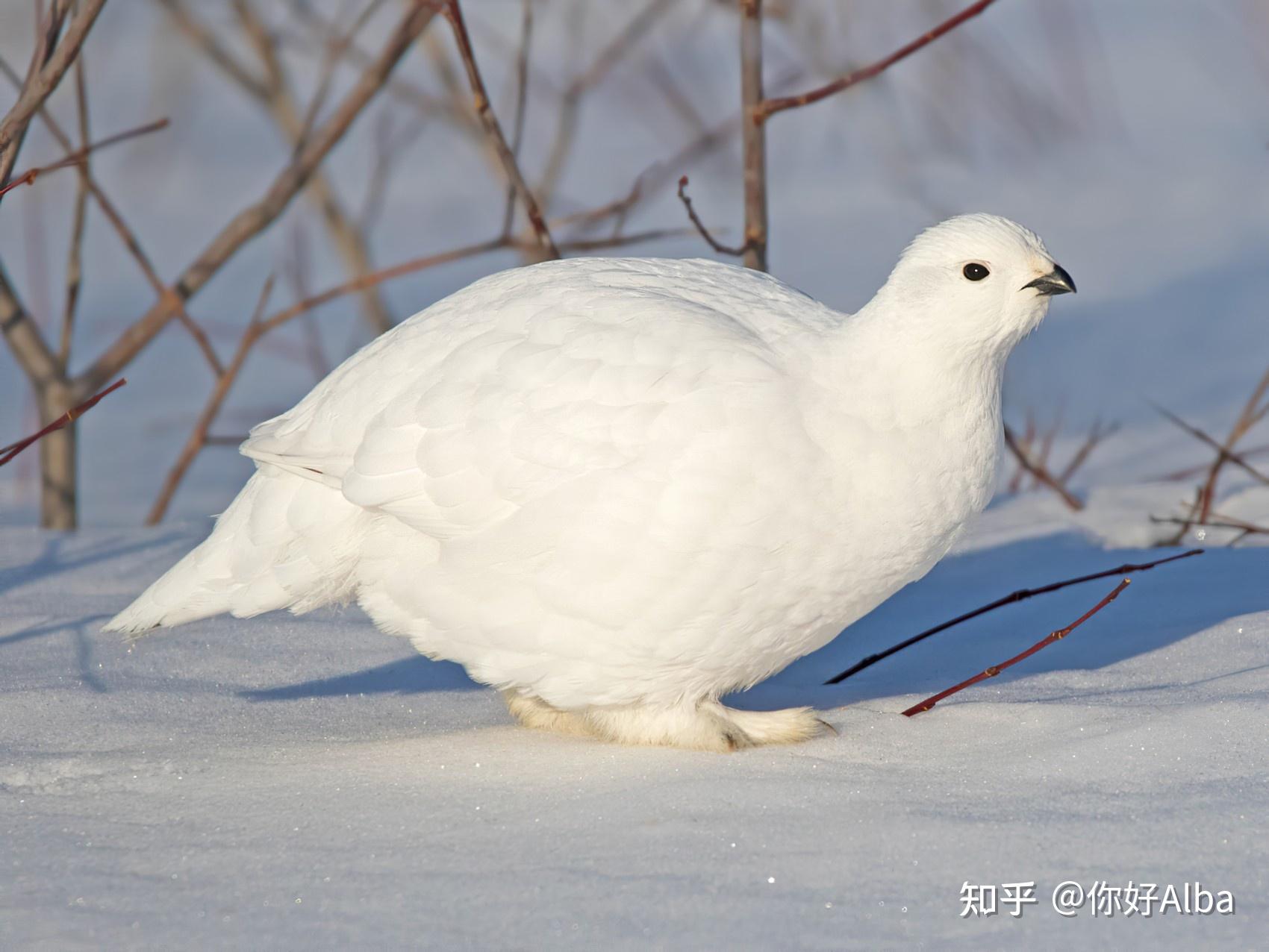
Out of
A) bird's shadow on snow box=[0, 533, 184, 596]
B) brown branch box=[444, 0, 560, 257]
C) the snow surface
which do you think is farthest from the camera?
bird's shadow on snow box=[0, 533, 184, 596]

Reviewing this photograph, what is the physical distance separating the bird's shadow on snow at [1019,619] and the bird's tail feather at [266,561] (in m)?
0.85

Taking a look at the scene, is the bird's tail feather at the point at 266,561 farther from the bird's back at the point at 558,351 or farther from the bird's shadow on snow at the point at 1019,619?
the bird's shadow on snow at the point at 1019,619

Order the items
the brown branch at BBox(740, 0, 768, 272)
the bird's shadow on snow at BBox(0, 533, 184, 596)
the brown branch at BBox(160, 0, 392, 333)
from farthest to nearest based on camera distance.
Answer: the brown branch at BBox(160, 0, 392, 333)
the brown branch at BBox(740, 0, 768, 272)
the bird's shadow on snow at BBox(0, 533, 184, 596)

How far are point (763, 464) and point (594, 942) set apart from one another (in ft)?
2.66

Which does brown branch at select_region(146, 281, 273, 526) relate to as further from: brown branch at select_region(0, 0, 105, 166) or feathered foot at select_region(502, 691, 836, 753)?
feathered foot at select_region(502, 691, 836, 753)

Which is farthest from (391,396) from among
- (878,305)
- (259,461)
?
(878,305)

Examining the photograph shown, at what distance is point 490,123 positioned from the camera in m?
3.46

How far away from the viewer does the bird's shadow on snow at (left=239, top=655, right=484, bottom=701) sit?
113 inches

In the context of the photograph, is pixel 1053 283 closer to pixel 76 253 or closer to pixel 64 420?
pixel 64 420

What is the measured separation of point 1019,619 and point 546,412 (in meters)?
1.37

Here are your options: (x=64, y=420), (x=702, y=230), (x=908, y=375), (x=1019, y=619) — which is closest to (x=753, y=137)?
(x=702, y=230)

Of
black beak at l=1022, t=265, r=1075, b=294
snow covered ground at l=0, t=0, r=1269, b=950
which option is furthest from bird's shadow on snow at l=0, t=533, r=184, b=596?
black beak at l=1022, t=265, r=1075, b=294

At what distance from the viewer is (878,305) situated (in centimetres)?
248

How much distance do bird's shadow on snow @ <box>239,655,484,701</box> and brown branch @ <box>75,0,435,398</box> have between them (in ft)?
4.72
